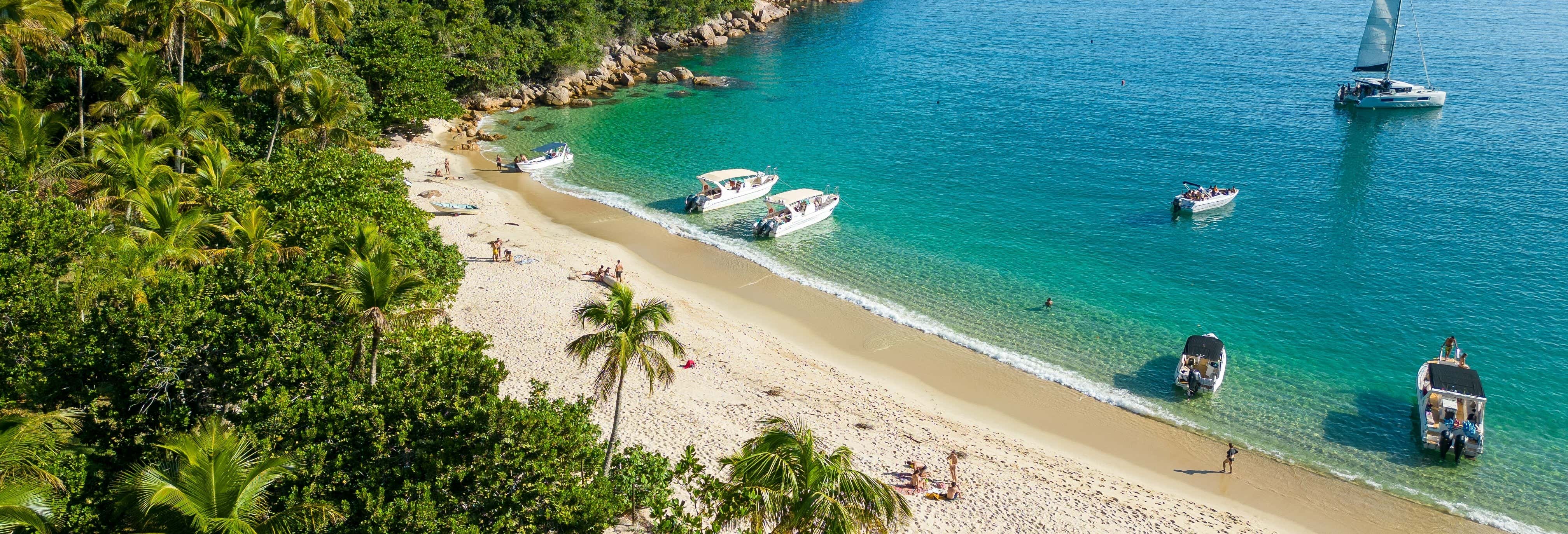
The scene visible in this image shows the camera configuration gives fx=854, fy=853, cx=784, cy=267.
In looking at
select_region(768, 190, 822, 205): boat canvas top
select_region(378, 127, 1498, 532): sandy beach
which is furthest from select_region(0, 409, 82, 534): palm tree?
select_region(768, 190, 822, 205): boat canvas top

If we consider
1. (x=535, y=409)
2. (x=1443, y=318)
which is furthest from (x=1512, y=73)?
(x=535, y=409)

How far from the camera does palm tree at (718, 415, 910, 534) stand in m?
14.2

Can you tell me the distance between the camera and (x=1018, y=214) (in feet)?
167

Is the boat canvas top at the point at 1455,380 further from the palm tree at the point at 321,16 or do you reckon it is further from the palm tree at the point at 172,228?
the palm tree at the point at 321,16

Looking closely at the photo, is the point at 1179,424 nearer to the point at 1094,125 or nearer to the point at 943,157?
the point at 943,157

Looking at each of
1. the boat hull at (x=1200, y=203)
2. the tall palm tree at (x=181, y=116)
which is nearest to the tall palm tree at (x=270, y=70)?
the tall palm tree at (x=181, y=116)

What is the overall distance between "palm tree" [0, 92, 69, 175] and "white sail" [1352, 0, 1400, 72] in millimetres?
89325

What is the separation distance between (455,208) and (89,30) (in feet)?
57.0

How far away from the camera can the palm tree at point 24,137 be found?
27.3m

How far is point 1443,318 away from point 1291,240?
9054 mm

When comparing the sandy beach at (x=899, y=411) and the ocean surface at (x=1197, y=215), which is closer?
the sandy beach at (x=899, y=411)

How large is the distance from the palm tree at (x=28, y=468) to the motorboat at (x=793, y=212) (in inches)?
1329

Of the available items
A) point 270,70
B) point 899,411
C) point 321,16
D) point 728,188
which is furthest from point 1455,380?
point 321,16

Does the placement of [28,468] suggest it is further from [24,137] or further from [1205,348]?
[1205,348]
